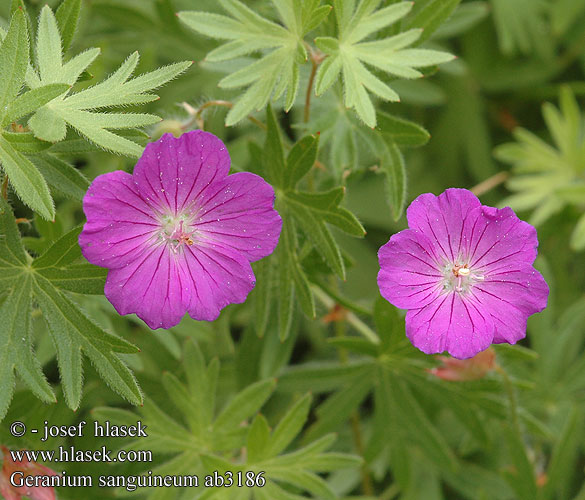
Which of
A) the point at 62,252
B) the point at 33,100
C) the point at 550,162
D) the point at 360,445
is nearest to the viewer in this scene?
the point at 33,100

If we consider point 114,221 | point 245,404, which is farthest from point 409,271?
point 245,404

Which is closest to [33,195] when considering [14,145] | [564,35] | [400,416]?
[14,145]

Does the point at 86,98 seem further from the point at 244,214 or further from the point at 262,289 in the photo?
the point at 262,289

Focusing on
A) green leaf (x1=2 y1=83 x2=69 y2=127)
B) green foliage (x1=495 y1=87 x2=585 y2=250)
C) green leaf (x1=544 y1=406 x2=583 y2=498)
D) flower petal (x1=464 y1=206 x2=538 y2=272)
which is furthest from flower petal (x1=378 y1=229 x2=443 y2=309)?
green foliage (x1=495 y1=87 x2=585 y2=250)

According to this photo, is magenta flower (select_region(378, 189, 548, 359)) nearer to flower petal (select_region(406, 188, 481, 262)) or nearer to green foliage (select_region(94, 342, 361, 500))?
flower petal (select_region(406, 188, 481, 262))

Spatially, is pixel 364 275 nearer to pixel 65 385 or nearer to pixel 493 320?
pixel 493 320

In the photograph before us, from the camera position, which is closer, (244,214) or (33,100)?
(33,100)

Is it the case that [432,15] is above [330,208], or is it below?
above
